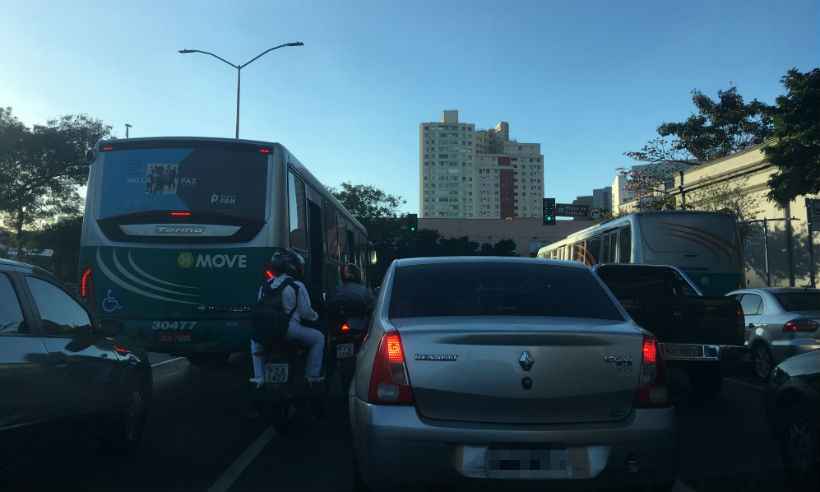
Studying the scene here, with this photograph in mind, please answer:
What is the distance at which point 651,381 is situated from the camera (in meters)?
3.86

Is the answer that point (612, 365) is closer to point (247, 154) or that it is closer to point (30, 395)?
point (30, 395)

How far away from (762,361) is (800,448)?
734 cm

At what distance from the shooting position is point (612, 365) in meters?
3.82

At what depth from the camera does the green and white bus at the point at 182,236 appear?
8.80 meters

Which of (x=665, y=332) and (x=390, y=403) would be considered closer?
(x=390, y=403)

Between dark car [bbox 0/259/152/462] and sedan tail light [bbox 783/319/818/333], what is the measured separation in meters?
9.21

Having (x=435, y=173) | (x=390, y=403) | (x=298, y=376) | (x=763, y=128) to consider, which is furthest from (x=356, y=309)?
(x=435, y=173)

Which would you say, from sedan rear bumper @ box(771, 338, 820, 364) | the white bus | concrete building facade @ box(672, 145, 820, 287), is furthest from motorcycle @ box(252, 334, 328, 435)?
concrete building facade @ box(672, 145, 820, 287)

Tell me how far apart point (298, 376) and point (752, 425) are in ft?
15.1

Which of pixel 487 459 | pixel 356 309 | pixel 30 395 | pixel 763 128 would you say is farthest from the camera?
pixel 763 128

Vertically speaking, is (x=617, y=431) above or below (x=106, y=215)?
below

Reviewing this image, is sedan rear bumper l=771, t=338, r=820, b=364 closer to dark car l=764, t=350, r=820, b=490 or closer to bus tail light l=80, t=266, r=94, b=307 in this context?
dark car l=764, t=350, r=820, b=490

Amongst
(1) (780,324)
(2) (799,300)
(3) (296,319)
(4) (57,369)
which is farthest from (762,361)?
(4) (57,369)

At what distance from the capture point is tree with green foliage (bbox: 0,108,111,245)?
38938 millimetres
